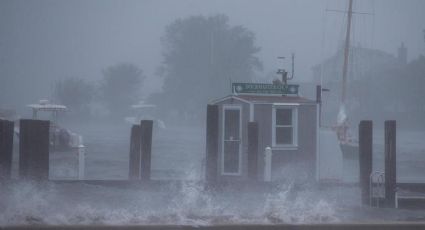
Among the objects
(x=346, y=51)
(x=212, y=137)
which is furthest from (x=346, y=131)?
(x=212, y=137)

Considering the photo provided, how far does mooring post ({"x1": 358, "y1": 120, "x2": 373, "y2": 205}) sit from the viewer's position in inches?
600

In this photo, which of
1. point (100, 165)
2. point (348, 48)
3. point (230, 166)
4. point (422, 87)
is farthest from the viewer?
point (422, 87)

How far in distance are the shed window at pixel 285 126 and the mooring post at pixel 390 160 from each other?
17.8ft

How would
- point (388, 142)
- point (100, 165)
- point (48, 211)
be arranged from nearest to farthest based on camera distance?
point (48, 211), point (388, 142), point (100, 165)

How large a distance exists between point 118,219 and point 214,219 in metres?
1.56

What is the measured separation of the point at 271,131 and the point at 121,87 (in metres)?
80.5

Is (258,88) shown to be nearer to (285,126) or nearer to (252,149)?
(285,126)

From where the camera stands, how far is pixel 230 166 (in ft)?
66.6

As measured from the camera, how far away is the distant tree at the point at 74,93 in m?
73.0

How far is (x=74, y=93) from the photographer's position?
7750 centimetres

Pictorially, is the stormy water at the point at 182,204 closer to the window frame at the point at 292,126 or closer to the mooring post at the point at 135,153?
the mooring post at the point at 135,153

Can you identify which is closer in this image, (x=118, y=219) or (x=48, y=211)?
(x=118, y=219)

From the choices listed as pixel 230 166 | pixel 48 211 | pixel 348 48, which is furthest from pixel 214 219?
pixel 348 48

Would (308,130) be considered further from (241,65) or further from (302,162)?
(241,65)
